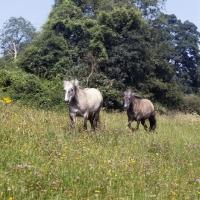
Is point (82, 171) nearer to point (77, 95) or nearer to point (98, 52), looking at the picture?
point (77, 95)

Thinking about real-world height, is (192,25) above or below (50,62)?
above

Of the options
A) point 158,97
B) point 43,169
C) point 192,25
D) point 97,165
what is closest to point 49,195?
point 43,169

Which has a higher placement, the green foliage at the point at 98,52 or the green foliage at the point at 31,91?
the green foliage at the point at 98,52

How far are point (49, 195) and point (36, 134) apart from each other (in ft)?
10.4

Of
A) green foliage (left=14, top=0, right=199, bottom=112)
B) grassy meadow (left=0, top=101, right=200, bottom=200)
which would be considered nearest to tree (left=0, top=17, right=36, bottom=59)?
green foliage (left=14, top=0, right=199, bottom=112)

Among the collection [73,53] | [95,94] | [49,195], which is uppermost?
[73,53]

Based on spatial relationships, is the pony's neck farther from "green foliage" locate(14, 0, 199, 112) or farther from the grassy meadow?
"green foliage" locate(14, 0, 199, 112)

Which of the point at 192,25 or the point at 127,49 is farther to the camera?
the point at 192,25

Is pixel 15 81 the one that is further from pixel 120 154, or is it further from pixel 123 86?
pixel 120 154

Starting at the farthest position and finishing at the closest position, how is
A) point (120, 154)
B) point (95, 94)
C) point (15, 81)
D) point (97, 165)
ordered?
1. point (15, 81)
2. point (95, 94)
3. point (120, 154)
4. point (97, 165)

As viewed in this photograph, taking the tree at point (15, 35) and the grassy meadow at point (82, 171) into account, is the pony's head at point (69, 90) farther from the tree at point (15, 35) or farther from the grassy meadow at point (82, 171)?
the tree at point (15, 35)

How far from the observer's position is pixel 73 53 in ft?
88.3

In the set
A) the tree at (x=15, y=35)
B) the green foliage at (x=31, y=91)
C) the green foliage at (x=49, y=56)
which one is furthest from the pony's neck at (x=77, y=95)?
the tree at (x=15, y=35)

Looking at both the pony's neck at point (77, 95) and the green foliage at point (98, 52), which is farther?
the green foliage at point (98, 52)
